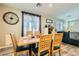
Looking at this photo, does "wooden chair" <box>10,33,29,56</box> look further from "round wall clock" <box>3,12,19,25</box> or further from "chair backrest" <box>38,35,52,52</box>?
"round wall clock" <box>3,12,19,25</box>

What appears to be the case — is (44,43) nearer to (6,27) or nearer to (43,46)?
(43,46)

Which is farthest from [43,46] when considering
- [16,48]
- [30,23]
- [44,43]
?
[30,23]

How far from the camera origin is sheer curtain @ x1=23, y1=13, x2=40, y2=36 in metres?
4.37

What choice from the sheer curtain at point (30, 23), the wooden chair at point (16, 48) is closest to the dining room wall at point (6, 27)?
the sheer curtain at point (30, 23)

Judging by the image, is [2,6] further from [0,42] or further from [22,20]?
[0,42]

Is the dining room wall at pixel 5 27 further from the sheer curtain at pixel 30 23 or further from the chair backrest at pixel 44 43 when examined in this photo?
the chair backrest at pixel 44 43

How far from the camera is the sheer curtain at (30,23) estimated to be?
4.37 meters

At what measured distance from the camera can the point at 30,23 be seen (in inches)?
183

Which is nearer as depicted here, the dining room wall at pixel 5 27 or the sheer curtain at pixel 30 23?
the dining room wall at pixel 5 27

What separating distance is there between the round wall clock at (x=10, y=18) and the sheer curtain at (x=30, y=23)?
56 cm

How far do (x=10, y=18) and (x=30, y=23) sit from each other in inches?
48.4

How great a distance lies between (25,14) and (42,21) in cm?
127

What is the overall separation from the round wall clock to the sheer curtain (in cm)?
56

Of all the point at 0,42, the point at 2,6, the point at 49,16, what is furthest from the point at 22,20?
the point at 49,16
